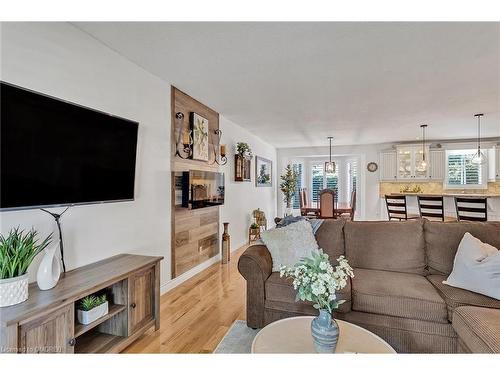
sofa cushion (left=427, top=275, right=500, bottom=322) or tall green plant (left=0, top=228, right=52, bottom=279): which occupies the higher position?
tall green plant (left=0, top=228, right=52, bottom=279)

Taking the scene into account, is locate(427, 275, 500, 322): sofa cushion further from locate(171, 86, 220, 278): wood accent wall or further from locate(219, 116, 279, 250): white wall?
locate(219, 116, 279, 250): white wall

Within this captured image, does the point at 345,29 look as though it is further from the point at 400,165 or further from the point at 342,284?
the point at 400,165

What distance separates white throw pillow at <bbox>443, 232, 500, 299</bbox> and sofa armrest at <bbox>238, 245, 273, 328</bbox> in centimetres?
140

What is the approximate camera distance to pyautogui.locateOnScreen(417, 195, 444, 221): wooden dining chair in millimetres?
4439

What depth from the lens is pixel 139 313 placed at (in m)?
2.05

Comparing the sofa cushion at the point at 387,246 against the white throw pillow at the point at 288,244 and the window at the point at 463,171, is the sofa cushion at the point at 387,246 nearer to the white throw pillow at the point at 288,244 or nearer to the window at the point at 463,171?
the white throw pillow at the point at 288,244

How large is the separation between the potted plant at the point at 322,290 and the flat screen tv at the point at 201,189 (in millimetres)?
2225

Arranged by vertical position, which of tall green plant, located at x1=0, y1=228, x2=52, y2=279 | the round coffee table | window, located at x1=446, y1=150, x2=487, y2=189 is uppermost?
window, located at x1=446, y1=150, x2=487, y2=189

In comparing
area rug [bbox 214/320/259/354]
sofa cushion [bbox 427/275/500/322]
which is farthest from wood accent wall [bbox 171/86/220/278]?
sofa cushion [bbox 427/275/500/322]

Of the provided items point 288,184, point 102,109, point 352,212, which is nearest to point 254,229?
point 352,212

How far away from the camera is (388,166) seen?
23.2ft

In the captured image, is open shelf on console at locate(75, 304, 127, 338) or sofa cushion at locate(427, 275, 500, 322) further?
sofa cushion at locate(427, 275, 500, 322)

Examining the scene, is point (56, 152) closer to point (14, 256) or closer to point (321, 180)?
point (14, 256)

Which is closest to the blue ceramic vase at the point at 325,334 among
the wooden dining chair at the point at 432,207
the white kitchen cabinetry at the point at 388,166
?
the wooden dining chair at the point at 432,207
